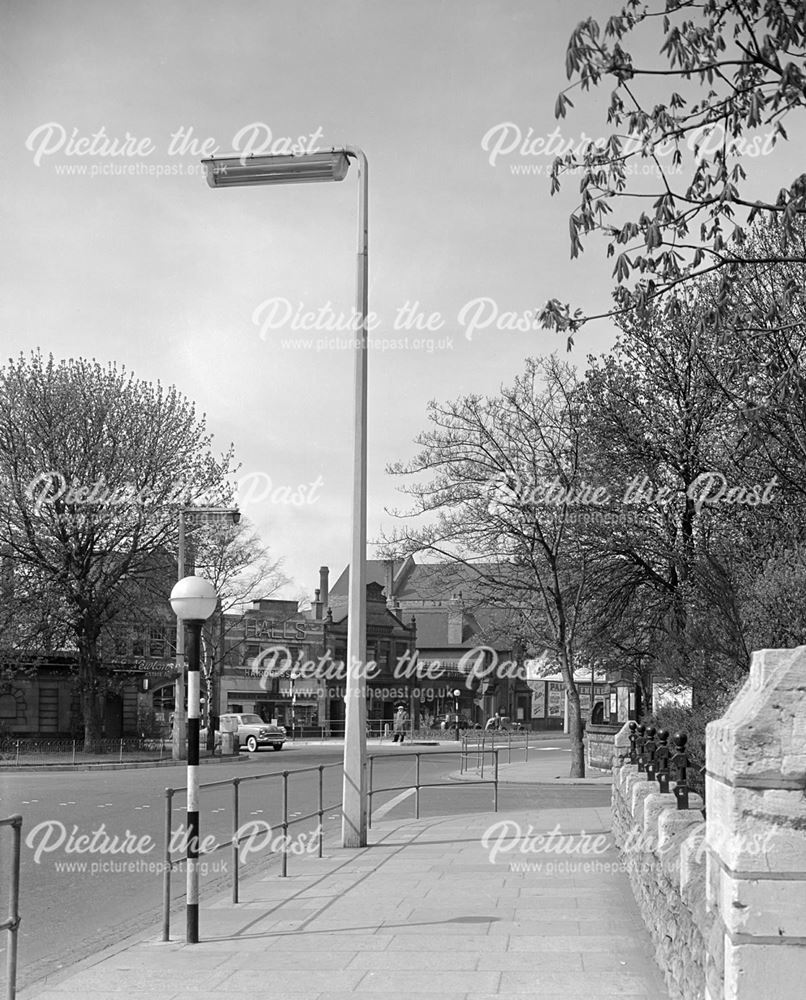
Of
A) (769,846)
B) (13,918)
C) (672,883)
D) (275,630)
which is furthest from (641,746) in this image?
(275,630)

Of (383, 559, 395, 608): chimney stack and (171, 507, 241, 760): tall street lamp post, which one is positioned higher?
(383, 559, 395, 608): chimney stack

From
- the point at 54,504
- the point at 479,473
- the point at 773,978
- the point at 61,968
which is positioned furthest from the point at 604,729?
the point at 773,978

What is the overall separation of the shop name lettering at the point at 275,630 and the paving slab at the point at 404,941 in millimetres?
54084

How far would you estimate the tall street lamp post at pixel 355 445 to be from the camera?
14.8 m

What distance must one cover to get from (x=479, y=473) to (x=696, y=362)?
6939mm

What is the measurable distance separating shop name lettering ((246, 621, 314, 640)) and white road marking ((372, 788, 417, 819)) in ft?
132

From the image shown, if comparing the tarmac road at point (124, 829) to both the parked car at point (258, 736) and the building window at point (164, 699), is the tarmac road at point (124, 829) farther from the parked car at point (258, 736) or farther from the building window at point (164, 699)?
the building window at point (164, 699)

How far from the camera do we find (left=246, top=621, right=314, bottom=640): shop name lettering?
70.1 meters

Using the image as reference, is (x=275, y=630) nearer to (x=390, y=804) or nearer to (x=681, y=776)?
(x=390, y=804)

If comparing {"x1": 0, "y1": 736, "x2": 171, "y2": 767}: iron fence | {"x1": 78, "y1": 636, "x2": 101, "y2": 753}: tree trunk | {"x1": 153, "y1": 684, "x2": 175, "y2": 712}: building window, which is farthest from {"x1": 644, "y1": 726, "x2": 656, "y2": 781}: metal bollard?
{"x1": 153, "y1": 684, "x2": 175, "y2": 712}: building window

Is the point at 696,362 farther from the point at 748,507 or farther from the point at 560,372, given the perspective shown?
the point at 560,372

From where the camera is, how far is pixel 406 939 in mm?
9188

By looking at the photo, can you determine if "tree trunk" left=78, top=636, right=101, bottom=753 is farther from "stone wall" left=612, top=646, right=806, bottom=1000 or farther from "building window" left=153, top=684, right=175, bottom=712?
"stone wall" left=612, top=646, right=806, bottom=1000

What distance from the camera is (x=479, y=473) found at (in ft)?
101
